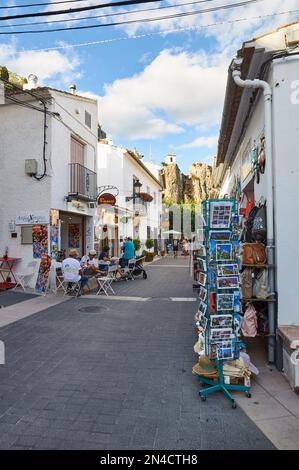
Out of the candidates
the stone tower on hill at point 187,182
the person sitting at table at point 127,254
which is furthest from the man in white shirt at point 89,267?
the stone tower on hill at point 187,182

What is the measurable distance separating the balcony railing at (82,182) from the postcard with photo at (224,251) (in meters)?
8.58

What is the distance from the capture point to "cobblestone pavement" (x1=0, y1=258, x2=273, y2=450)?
291 centimetres

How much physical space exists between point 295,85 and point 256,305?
295 cm

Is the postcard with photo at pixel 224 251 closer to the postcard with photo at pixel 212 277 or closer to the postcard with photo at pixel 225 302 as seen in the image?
the postcard with photo at pixel 212 277

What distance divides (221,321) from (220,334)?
0.47 ft

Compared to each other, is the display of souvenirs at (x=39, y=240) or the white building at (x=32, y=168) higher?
the white building at (x=32, y=168)

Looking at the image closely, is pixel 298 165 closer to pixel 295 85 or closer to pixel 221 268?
pixel 295 85

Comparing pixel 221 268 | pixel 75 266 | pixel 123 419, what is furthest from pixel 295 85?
pixel 75 266

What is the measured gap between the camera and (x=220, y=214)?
3.85 meters

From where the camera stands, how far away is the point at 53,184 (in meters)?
10.7

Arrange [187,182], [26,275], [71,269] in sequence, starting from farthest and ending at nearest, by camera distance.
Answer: [187,182] < [26,275] < [71,269]

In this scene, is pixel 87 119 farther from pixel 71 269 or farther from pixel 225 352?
pixel 225 352

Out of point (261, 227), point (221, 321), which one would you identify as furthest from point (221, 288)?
point (261, 227)

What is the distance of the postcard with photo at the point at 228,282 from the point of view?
384 centimetres
